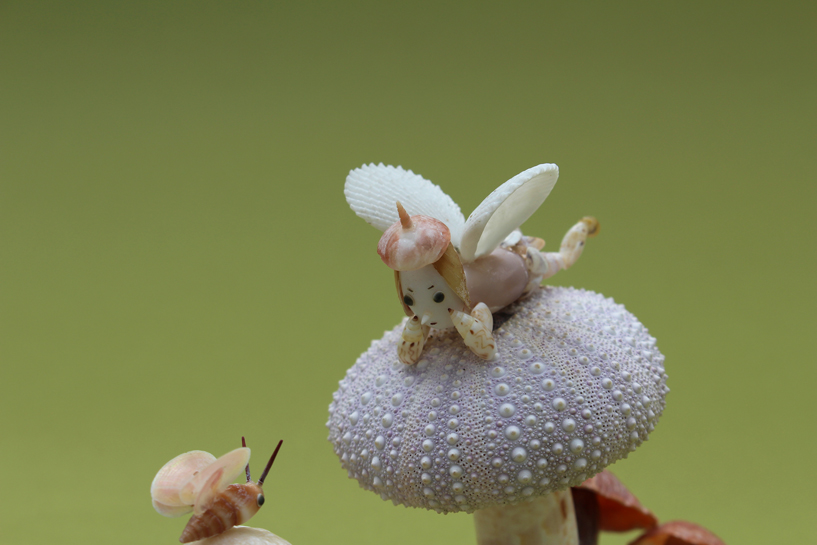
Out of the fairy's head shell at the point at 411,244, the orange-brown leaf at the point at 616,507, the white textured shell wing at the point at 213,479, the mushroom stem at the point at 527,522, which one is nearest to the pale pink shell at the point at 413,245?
the fairy's head shell at the point at 411,244

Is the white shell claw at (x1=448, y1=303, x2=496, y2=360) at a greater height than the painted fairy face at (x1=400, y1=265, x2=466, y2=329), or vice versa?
the painted fairy face at (x1=400, y1=265, x2=466, y2=329)

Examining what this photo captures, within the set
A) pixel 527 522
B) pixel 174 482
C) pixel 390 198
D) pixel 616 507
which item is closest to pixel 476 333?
pixel 390 198

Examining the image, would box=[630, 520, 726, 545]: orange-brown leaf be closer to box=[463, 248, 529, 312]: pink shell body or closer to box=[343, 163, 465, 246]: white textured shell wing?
box=[463, 248, 529, 312]: pink shell body

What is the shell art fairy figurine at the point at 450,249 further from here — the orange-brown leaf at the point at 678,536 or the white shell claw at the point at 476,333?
the orange-brown leaf at the point at 678,536

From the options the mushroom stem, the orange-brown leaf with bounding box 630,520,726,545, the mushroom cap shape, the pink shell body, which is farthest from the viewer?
the orange-brown leaf with bounding box 630,520,726,545

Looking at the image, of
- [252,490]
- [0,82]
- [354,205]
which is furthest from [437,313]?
[0,82]

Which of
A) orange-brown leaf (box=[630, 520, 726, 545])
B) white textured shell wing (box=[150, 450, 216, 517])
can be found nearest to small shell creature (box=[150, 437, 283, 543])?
white textured shell wing (box=[150, 450, 216, 517])
